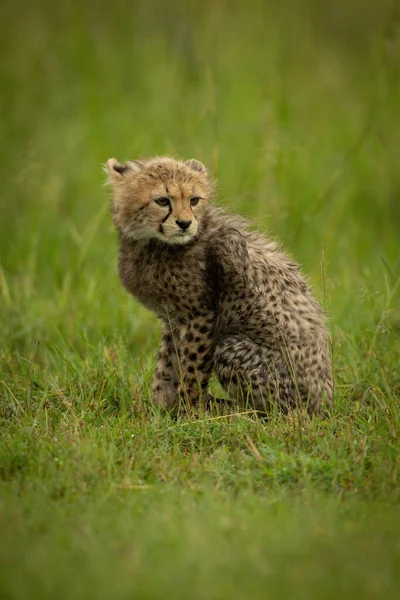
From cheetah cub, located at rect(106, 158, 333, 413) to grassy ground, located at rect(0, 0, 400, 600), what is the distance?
28 centimetres

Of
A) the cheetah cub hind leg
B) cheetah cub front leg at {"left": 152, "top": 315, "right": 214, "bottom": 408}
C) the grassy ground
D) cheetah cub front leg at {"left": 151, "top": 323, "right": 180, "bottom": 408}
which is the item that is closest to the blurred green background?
the grassy ground

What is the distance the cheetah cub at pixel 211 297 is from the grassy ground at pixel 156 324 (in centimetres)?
28

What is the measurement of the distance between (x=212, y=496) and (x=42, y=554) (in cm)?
77

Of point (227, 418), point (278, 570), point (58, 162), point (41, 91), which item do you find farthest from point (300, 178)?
point (278, 570)

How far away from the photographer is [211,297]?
489 cm

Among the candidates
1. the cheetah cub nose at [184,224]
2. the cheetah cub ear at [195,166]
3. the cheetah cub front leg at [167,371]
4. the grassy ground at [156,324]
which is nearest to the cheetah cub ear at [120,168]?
the cheetah cub ear at [195,166]

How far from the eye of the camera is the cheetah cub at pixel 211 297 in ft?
15.4

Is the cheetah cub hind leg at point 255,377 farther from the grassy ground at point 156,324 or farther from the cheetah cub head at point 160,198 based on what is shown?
the cheetah cub head at point 160,198

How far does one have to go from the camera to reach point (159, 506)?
3.44 m

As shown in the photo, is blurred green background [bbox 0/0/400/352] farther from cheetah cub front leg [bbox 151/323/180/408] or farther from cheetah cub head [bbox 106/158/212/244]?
cheetah cub head [bbox 106/158/212/244]

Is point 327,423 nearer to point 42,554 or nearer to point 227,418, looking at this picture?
point 227,418

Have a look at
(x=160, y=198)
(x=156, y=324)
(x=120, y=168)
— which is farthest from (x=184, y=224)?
(x=156, y=324)

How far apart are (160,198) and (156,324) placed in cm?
146

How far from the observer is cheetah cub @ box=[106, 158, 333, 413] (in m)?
4.70
